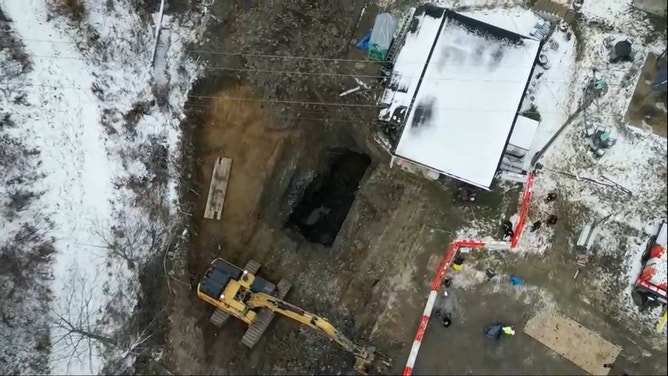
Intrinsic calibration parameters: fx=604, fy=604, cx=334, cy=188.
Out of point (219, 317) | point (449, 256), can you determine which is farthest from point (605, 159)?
point (219, 317)

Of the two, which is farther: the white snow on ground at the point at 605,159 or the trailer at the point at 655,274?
the white snow on ground at the point at 605,159

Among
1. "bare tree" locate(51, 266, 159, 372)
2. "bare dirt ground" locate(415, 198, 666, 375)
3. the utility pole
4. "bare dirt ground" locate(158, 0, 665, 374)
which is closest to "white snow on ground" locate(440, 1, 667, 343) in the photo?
"bare dirt ground" locate(415, 198, 666, 375)

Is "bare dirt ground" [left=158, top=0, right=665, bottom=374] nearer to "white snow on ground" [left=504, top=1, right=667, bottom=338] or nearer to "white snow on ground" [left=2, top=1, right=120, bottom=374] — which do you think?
"white snow on ground" [left=504, top=1, right=667, bottom=338]

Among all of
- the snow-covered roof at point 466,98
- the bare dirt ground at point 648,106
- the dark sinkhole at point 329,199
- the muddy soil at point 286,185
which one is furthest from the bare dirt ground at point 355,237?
the bare dirt ground at point 648,106

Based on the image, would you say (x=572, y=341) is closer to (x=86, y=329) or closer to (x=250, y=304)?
(x=250, y=304)

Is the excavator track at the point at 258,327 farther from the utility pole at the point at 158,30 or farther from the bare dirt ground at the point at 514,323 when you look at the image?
the utility pole at the point at 158,30
